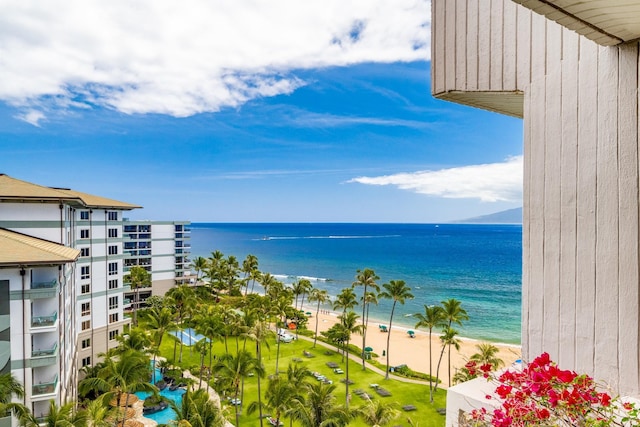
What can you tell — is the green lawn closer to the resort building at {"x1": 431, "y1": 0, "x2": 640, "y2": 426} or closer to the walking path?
the walking path

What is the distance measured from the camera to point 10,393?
15.2 metres

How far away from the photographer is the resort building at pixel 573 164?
3107mm

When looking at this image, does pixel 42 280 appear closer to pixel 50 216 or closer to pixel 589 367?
pixel 50 216

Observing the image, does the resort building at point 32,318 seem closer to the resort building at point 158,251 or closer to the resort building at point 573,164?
the resort building at point 573,164

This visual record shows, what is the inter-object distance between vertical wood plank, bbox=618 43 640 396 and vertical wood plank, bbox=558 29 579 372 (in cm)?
33

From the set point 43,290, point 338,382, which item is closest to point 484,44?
point 43,290

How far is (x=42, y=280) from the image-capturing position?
16969 mm

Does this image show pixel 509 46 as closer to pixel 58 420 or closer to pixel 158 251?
pixel 58 420

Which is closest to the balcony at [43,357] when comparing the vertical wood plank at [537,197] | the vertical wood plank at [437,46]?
the vertical wood plank at [437,46]

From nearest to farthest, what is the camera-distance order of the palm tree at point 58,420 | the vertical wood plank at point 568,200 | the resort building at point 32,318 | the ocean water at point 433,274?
the vertical wood plank at point 568,200 < the palm tree at point 58,420 < the resort building at point 32,318 < the ocean water at point 433,274

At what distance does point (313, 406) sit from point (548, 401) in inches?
674

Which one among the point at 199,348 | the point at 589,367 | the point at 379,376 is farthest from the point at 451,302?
the point at 589,367

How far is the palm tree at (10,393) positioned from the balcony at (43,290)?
9.87ft

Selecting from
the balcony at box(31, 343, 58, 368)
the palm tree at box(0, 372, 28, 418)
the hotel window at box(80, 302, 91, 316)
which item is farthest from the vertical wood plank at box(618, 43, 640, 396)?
the hotel window at box(80, 302, 91, 316)
